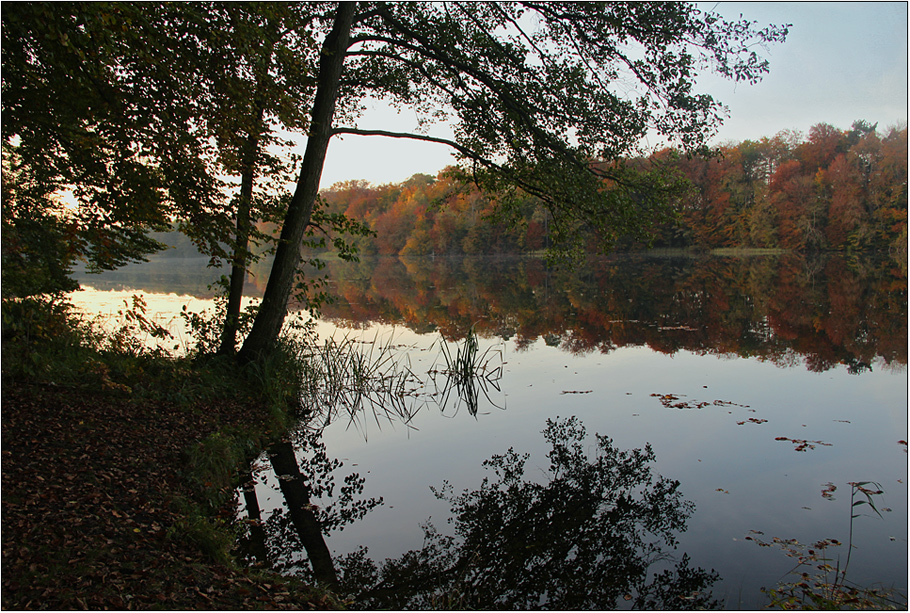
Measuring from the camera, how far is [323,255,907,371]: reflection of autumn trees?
1368 centimetres

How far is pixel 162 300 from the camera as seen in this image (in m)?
25.9

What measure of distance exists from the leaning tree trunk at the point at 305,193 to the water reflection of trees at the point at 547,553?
424cm

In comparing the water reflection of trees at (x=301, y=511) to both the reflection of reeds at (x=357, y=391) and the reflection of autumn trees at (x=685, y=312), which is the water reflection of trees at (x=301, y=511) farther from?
the reflection of autumn trees at (x=685, y=312)

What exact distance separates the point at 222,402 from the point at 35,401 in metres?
2.26

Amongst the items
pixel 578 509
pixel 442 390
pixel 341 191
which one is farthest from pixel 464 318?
pixel 341 191

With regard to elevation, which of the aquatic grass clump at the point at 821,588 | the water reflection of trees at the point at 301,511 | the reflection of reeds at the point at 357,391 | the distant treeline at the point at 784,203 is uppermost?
the distant treeline at the point at 784,203

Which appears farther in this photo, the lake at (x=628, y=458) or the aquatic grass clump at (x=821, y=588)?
the lake at (x=628, y=458)

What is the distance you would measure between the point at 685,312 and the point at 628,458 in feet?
45.9

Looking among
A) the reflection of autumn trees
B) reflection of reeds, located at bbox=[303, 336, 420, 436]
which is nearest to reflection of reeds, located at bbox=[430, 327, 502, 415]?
reflection of reeds, located at bbox=[303, 336, 420, 436]

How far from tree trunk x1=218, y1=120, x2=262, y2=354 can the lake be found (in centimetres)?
198

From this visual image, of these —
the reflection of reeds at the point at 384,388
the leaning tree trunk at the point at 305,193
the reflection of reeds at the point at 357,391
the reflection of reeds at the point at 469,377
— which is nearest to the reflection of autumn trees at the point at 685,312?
the reflection of reeds at the point at 469,377

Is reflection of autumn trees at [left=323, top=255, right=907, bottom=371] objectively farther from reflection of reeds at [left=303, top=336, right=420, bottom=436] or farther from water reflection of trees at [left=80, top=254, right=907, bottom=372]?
reflection of reeds at [left=303, top=336, right=420, bottom=436]

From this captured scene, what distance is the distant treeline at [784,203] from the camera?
46.9 m

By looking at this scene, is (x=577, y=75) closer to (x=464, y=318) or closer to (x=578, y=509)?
(x=578, y=509)
